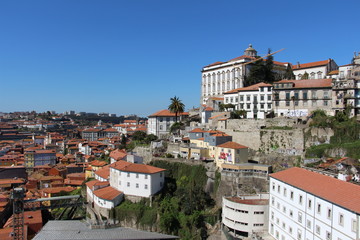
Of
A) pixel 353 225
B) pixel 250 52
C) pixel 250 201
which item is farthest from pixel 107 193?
pixel 250 52

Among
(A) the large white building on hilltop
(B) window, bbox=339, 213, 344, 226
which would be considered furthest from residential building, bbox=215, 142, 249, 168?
(A) the large white building on hilltop

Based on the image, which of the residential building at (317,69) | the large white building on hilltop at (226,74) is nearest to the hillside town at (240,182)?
the residential building at (317,69)

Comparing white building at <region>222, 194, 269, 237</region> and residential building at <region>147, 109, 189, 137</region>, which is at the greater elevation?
residential building at <region>147, 109, 189, 137</region>

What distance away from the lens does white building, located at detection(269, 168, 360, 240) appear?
65.4 feet

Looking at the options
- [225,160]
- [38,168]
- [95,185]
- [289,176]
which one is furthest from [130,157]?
[38,168]

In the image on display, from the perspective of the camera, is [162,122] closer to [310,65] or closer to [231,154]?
[231,154]

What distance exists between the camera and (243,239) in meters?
29.9

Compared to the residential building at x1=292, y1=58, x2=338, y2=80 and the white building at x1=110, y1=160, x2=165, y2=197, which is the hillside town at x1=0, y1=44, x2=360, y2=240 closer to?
the white building at x1=110, y1=160, x2=165, y2=197

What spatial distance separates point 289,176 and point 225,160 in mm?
12052

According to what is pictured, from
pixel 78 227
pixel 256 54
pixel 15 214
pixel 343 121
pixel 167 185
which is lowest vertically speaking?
pixel 78 227

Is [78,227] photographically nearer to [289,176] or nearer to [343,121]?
[289,176]

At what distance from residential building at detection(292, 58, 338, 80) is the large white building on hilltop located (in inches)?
180

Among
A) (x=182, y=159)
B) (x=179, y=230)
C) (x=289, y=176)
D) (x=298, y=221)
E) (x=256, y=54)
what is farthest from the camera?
(x=256, y=54)

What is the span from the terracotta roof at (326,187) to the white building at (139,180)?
15.9 meters
